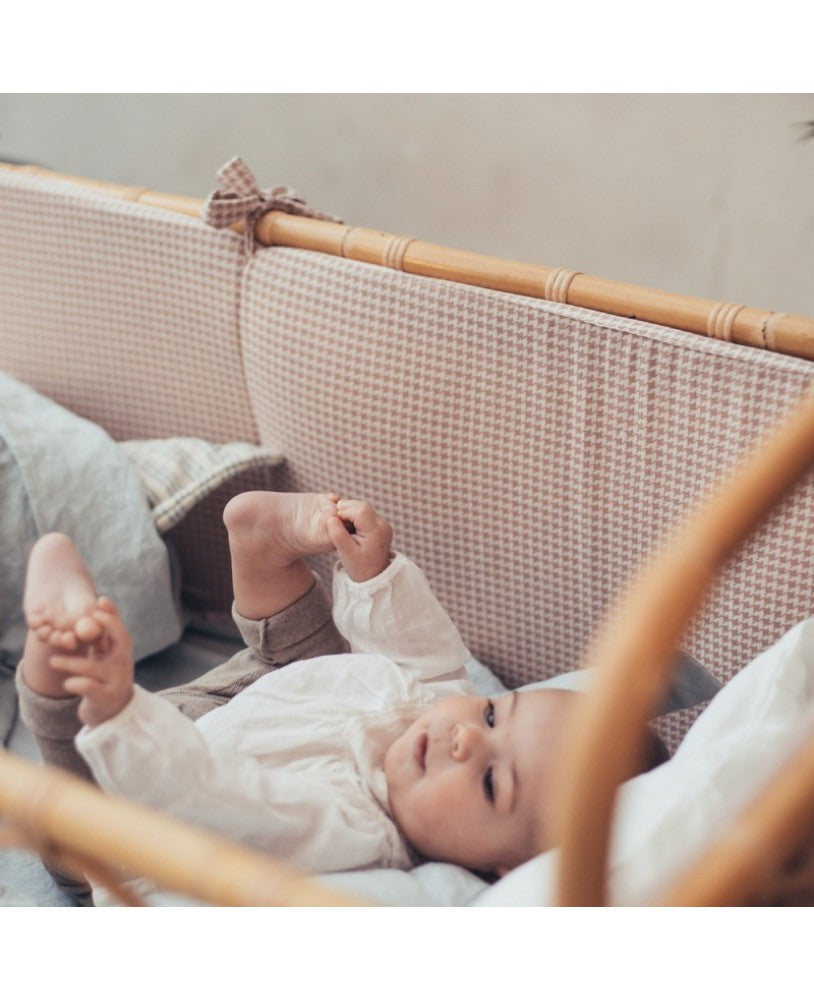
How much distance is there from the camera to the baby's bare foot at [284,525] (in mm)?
594

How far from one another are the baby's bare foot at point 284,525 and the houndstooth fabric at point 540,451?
15cm

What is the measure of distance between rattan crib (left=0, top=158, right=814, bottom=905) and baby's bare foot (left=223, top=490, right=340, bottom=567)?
0.07 ft

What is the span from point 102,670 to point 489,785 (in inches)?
8.1

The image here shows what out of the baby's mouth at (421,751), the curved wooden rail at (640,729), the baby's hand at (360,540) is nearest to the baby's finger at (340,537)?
the baby's hand at (360,540)

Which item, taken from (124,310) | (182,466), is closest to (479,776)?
(182,466)

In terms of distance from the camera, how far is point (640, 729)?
0.36 m

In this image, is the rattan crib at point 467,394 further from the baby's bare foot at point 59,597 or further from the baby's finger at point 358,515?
the baby's bare foot at point 59,597

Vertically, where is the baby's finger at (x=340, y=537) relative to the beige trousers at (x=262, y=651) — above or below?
above

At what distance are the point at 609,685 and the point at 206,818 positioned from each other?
0.79 ft

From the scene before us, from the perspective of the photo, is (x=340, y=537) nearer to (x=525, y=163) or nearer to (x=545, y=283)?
(x=545, y=283)

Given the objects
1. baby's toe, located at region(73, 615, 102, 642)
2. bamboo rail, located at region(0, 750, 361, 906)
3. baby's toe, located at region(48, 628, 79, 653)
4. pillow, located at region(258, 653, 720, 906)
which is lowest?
pillow, located at region(258, 653, 720, 906)

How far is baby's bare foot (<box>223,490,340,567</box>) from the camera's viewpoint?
59 centimetres

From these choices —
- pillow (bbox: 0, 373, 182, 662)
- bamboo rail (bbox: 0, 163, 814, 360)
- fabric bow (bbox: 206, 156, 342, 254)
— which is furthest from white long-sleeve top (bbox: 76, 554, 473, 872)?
fabric bow (bbox: 206, 156, 342, 254)

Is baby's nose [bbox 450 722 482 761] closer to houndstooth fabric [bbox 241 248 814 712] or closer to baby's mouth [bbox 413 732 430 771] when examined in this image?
baby's mouth [bbox 413 732 430 771]
